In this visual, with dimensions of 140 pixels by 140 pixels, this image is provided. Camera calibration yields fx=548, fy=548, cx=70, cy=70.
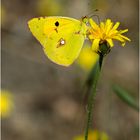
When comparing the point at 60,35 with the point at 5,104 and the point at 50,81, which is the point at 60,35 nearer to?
the point at 5,104

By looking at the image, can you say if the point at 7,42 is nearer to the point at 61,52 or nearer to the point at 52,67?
the point at 52,67

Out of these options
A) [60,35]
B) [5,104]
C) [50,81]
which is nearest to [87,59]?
[5,104]

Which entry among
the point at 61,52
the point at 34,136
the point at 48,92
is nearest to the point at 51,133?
the point at 34,136

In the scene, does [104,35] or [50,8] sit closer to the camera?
[104,35]

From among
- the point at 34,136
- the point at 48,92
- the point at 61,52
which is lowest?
the point at 34,136

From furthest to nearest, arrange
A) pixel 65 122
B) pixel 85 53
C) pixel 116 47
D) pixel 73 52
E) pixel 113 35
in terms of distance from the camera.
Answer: pixel 116 47
pixel 65 122
pixel 85 53
pixel 73 52
pixel 113 35

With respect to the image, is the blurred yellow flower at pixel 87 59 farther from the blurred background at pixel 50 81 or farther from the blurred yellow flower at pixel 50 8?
the blurred yellow flower at pixel 50 8
